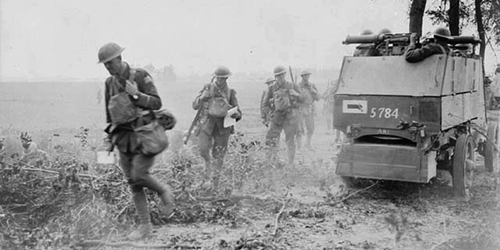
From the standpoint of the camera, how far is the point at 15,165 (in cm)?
655

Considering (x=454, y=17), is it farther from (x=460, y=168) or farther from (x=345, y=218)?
(x=345, y=218)

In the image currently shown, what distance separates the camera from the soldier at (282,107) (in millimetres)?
10070

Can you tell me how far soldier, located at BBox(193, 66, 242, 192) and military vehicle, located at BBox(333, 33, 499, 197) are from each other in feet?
5.12

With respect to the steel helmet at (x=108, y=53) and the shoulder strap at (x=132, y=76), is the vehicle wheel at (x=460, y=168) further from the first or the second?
the steel helmet at (x=108, y=53)

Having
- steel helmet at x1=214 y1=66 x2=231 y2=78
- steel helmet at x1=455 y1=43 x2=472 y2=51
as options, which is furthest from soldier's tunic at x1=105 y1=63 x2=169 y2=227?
steel helmet at x1=455 y1=43 x2=472 y2=51

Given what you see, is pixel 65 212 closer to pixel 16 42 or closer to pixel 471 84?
pixel 471 84

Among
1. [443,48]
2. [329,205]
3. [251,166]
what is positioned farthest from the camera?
[251,166]

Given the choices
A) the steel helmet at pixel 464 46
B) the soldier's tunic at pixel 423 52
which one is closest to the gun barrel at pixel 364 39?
the soldier's tunic at pixel 423 52

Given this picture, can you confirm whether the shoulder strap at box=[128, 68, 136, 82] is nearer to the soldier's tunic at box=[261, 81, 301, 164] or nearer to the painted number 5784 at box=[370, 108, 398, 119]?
the painted number 5784 at box=[370, 108, 398, 119]

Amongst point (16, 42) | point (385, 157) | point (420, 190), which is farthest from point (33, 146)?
point (16, 42)

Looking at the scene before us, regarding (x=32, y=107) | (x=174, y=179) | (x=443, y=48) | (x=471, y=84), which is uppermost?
(x=443, y=48)

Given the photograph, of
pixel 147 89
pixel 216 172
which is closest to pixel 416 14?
pixel 216 172

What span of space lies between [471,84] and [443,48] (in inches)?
50.8

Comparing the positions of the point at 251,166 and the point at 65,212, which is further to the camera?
the point at 251,166
